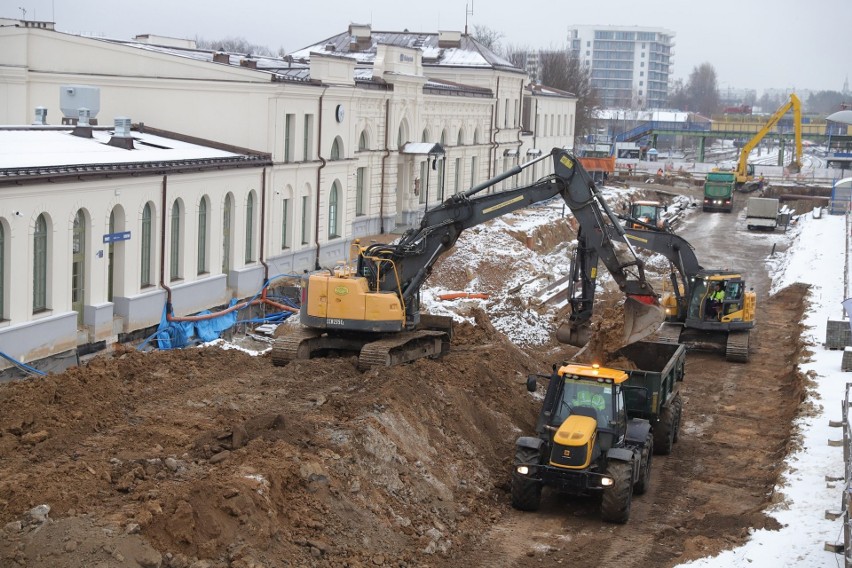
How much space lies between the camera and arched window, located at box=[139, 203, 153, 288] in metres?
29.7

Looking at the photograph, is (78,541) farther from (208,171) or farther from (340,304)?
(208,171)

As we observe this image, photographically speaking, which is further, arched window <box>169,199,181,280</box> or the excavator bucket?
arched window <box>169,199,181,280</box>

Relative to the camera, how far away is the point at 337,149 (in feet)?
140

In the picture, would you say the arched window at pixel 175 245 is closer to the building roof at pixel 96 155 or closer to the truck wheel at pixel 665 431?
the building roof at pixel 96 155

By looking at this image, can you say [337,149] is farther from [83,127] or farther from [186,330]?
[186,330]

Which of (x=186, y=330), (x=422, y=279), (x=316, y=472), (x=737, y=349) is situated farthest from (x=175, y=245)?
(x=737, y=349)

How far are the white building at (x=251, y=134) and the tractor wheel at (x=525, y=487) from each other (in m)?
12.0

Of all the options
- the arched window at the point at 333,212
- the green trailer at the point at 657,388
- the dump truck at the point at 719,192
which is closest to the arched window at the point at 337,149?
the arched window at the point at 333,212

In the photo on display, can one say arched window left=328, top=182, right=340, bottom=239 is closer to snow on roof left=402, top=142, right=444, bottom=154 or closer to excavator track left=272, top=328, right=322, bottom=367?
snow on roof left=402, top=142, right=444, bottom=154

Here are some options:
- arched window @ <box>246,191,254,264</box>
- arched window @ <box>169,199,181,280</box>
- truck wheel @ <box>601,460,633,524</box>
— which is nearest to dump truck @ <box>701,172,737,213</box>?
arched window @ <box>246,191,254,264</box>

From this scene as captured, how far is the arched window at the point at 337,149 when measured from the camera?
139 feet

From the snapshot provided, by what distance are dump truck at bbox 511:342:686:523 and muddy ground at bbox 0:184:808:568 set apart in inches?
21.3

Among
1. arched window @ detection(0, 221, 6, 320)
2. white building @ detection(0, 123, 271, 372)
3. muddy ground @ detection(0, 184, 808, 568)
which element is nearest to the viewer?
muddy ground @ detection(0, 184, 808, 568)

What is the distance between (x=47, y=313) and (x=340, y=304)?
→ 23.4ft
